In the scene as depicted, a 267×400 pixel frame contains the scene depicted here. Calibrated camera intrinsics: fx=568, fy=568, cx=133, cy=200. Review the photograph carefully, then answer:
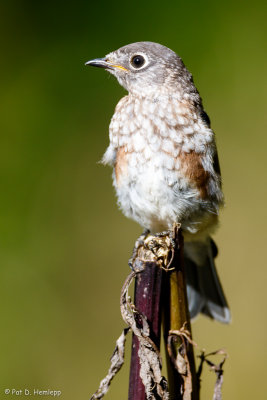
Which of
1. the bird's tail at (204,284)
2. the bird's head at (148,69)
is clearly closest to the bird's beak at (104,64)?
the bird's head at (148,69)

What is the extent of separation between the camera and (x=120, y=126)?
3650 mm

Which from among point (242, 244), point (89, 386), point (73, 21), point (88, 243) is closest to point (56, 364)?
point (89, 386)

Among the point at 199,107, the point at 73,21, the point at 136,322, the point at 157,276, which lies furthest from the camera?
the point at 73,21

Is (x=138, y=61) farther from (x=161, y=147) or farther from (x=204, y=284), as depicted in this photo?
(x=204, y=284)

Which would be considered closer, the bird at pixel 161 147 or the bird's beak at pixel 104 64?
the bird at pixel 161 147

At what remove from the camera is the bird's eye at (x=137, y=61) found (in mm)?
3855

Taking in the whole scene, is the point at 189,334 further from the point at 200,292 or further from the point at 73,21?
the point at 73,21

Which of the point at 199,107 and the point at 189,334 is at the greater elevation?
the point at 199,107

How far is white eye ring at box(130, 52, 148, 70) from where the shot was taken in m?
3.85

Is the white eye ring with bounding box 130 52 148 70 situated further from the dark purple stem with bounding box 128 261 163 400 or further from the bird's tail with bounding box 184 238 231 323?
the dark purple stem with bounding box 128 261 163 400

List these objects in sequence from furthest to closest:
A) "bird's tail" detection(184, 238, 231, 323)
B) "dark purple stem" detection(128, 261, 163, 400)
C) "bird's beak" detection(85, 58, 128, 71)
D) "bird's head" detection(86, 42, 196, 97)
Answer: "bird's tail" detection(184, 238, 231, 323) < "bird's beak" detection(85, 58, 128, 71) < "bird's head" detection(86, 42, 196, 97) < "dark purple stem" detection(128, 261, 163, 400)

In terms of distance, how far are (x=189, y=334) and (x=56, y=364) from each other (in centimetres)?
217

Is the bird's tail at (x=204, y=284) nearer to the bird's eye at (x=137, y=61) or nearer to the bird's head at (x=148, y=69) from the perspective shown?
the bird's head at (x=148, y=69)

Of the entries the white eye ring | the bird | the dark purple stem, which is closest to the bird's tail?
the bird
